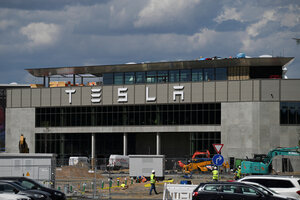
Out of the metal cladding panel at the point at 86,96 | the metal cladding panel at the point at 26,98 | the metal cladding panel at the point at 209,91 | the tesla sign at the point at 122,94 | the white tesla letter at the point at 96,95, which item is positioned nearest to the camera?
the metal cladding panel at the point at 209,91

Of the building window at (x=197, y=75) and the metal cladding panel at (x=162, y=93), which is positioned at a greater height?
the building window at (x=197, y=75)

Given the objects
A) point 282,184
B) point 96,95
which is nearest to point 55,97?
point 96,95

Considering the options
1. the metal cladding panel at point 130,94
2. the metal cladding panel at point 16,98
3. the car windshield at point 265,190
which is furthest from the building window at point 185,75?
the car windshield at point 265,190

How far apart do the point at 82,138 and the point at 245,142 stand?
993 inches

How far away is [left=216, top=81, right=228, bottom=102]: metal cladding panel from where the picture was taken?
235 ft

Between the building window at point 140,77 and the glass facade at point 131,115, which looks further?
the building window at point 140,77

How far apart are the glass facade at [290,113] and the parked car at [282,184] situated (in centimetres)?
4305

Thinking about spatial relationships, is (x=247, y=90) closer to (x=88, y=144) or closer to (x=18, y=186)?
(x=88, y=144)

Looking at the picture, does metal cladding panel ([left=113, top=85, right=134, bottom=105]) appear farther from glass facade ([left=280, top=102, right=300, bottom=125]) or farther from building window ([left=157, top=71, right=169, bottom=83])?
glass facade ([left=280, top=102, right=300, bottom=125])

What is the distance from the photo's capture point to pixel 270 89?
228ft

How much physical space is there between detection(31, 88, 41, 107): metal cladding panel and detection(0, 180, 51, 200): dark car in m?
56.4

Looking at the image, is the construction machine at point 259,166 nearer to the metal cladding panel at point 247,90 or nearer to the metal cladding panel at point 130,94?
the metal cladding panel at point 247,90

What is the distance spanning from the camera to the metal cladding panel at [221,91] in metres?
71.6

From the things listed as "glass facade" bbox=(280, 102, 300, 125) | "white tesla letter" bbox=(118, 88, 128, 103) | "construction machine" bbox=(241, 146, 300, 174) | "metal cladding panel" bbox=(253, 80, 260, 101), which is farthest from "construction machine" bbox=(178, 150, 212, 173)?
"white tesla letter" bbox=(118, 88, 128, 103)
